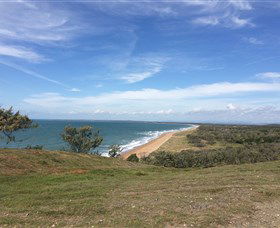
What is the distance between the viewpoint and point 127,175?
2750 centimetres

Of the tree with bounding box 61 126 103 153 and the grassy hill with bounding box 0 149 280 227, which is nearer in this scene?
the grassy hill with bounding box 0 149 280 227

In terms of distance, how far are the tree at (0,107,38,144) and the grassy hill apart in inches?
819

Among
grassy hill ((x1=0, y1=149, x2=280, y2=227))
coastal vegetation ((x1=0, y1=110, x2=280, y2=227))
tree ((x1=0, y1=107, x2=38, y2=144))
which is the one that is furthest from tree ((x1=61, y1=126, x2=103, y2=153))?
grassy hill ((x1=0, y1=149, x2=280, y2=227))

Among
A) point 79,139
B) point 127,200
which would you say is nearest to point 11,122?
point 79,139

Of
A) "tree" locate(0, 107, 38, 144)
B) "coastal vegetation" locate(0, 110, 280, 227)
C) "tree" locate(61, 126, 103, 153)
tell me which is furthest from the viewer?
"tree" locate(61, 126, 103, 153)

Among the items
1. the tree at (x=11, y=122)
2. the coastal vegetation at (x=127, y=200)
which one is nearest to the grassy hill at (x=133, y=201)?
the coastal vegetation at (x=127, y=200)

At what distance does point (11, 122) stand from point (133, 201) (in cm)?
3432

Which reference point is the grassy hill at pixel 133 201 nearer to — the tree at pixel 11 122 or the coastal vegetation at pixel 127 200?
the coastal vegetation at pixel 127 200

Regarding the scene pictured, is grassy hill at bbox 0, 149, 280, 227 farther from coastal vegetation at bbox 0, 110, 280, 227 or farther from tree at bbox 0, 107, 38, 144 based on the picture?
tree at bbox 0, 107, 38, 144

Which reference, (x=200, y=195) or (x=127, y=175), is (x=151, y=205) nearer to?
(x=200, y=195)

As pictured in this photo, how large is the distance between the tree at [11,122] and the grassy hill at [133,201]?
68.3 feet

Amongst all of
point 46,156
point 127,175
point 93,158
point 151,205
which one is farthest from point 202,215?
point 93,158

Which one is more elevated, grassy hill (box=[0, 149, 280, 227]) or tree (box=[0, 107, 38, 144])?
tree (box=[0, 107, 38, 144])

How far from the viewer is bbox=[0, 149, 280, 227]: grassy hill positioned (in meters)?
12.8
